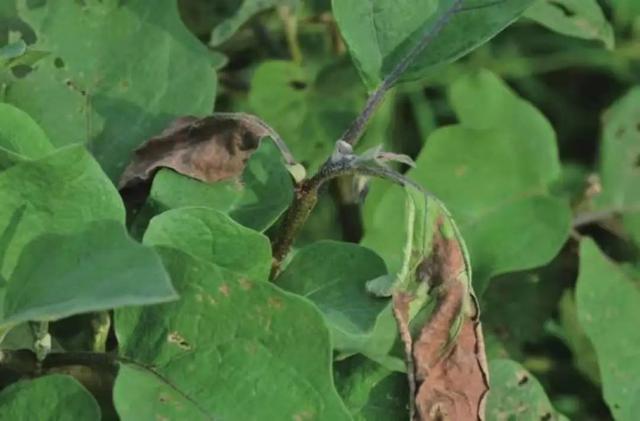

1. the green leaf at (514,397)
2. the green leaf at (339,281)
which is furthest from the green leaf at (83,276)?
the green leaf at (514,397)

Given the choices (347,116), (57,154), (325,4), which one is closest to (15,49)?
(57,154)

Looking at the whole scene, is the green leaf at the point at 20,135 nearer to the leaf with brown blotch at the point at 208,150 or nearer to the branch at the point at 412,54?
the leaf with brown blotch at the point at 208,150

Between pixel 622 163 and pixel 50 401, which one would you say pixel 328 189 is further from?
pixel 50 401

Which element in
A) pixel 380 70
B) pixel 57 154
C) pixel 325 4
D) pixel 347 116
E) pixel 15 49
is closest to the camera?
pixel 57 154

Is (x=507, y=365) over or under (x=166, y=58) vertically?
under

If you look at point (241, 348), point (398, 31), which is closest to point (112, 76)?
point (398, 31)

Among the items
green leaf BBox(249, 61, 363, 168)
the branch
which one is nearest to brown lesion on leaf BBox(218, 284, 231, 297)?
the branch

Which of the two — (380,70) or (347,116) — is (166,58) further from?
(347,116)

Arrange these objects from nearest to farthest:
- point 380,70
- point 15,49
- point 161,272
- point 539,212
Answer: point 161,272 < point 15,49 < point 380,70 < point 539,212
